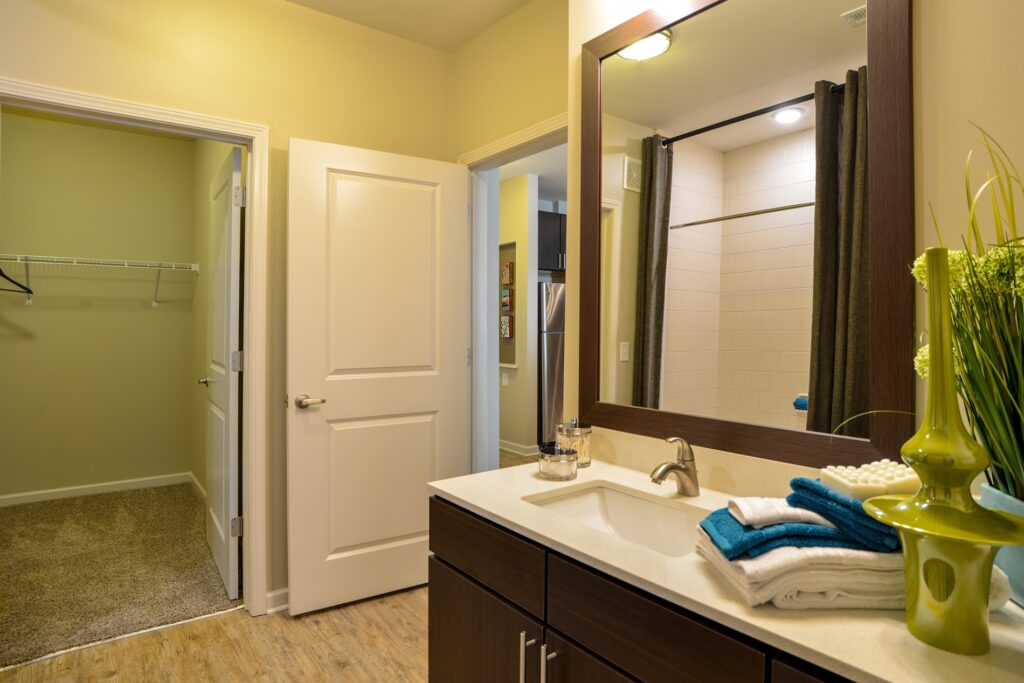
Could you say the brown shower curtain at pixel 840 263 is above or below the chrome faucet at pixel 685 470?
above

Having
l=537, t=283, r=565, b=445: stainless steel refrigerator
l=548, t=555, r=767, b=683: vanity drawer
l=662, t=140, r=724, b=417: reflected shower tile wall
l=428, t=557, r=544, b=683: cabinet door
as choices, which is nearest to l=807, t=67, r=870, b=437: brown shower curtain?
Result: l=662, t=140, r=724, b=417: reflected shower tile wall

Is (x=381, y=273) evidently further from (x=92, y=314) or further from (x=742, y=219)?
(x=92, y=314)

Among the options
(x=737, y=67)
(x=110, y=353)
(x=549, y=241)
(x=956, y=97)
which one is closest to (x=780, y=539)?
(x=956, y=97)

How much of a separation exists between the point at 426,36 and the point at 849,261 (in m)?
2.35

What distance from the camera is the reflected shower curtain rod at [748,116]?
4.08 ft

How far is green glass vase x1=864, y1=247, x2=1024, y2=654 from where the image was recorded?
2.25 feet

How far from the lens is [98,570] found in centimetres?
287

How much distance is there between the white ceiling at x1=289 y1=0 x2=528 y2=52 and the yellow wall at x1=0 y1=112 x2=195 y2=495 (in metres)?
2.46

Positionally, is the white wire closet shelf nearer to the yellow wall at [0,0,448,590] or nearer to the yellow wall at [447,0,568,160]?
the yellow wall at [0,0,448,590]

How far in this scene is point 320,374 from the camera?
2.46 metres

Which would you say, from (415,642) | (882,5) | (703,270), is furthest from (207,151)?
(882,5)

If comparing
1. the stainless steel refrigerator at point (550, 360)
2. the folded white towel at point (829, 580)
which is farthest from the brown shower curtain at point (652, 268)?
the stainless steel refrigerator at point (550, 360)

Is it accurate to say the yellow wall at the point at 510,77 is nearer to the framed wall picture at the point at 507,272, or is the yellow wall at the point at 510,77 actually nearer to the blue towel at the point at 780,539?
the blue towel at the point at 780,539

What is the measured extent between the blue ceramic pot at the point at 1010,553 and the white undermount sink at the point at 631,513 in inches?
20.6
